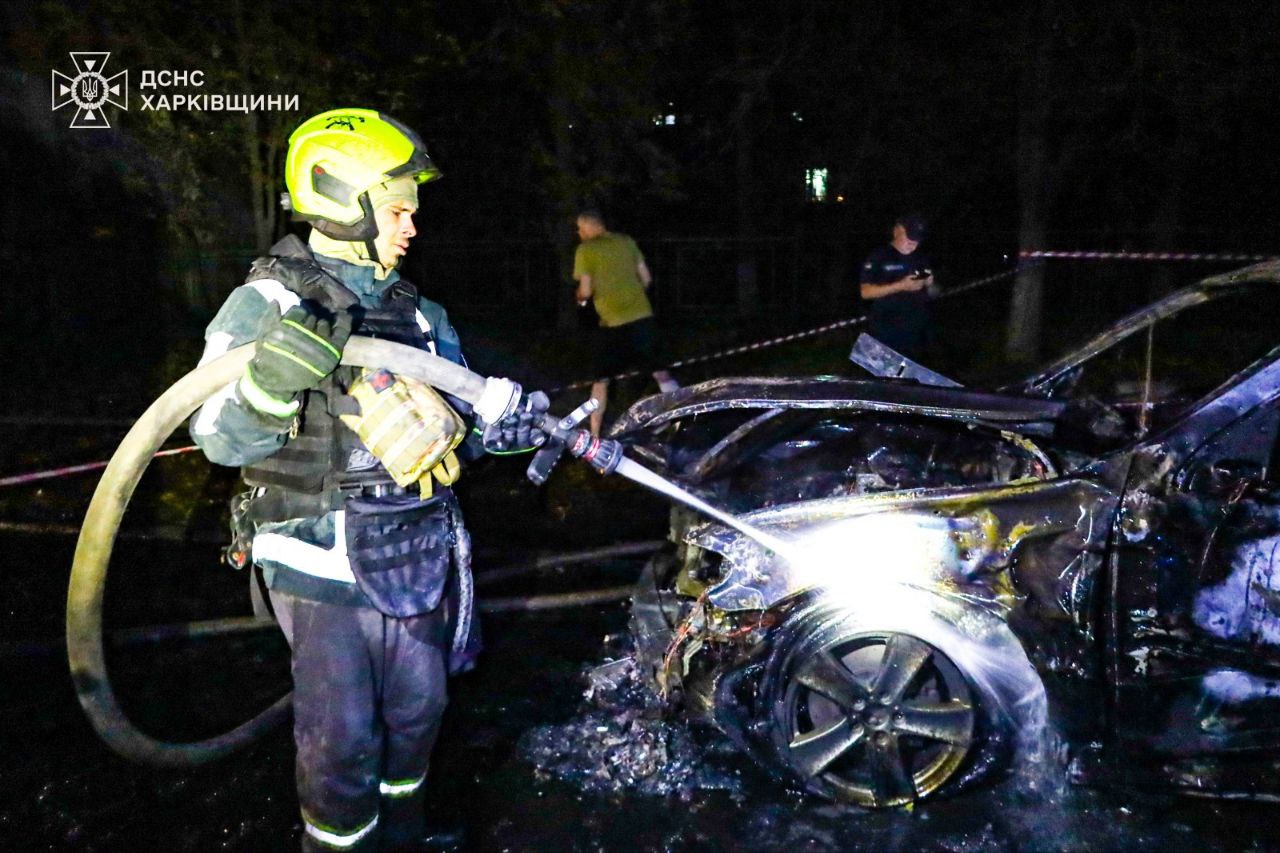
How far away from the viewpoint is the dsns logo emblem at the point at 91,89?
11836 mm

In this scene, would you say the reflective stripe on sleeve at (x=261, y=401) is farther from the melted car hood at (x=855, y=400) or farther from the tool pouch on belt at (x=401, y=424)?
the melted car hood at (x=855, y=400)

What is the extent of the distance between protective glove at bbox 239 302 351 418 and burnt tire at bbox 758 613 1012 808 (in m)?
1.79

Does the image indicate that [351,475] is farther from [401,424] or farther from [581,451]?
[581,451]

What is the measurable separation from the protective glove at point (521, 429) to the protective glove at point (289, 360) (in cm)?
50

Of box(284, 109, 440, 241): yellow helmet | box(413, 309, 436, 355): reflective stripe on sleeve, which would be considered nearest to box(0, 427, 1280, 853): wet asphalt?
box(413, 309, 436, 355): reflective stripe on sleeve

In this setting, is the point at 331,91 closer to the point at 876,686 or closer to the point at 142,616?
the point at 142,616

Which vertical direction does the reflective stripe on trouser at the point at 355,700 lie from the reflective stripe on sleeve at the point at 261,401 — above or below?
below

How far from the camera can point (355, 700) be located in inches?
122

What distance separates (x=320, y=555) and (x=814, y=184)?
21829 mm

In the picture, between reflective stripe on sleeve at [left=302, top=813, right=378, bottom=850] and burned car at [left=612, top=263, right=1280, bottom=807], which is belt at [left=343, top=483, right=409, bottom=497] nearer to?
reflective stripe on sleeve at [left=302, top=813, right=378, bottom=850]

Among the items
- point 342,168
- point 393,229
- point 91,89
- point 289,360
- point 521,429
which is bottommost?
point 521,429

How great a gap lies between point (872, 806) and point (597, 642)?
5.75 feet

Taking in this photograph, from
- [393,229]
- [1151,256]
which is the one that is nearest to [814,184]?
[1151,256]

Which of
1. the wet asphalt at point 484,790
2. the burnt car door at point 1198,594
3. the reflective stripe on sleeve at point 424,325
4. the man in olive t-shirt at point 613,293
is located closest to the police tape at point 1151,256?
the burnt car door at point 1198,594
